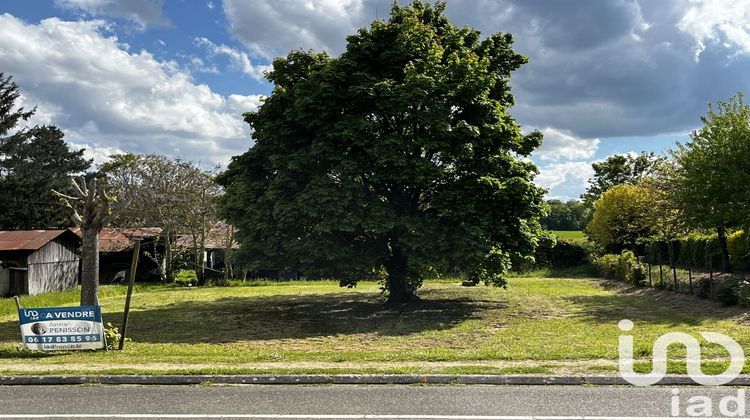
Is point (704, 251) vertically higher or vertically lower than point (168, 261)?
higher

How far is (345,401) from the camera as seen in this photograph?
27.5 feet

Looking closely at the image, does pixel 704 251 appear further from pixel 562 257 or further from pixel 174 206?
pixel 174 206

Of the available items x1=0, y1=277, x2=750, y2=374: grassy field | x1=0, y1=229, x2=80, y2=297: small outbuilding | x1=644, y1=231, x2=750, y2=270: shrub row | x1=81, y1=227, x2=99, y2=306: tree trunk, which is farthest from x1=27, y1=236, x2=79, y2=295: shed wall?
x1=644, y1=231, x2=750, y2=270: shrub row

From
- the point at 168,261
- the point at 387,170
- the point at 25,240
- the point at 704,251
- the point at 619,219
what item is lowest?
the point at 168,261

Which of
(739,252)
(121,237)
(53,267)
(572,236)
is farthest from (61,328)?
(572,236)

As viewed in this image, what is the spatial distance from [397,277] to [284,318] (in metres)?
5.07

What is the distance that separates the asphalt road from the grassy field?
975 mm

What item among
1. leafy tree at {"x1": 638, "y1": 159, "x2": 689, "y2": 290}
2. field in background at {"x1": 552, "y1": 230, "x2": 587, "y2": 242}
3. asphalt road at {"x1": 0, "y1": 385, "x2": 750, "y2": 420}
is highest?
leafy tree at {"x1": 638, "y1": 159, "x2": 689, "y2": 290}

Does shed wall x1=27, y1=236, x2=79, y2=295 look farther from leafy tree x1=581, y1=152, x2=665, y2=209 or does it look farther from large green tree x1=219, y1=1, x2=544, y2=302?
leafy tree x1=581, y1=152, x2=665, y2=209

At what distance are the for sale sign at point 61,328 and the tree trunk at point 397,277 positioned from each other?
11.7 m

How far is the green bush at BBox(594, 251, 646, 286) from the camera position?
29766mm

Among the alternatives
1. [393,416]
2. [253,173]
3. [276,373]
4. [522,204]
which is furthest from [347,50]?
[393,416]

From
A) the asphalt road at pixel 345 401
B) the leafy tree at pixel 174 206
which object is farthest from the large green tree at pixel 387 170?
the leafy tree at pixel 174 206

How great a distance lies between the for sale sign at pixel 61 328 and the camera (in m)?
12.7
